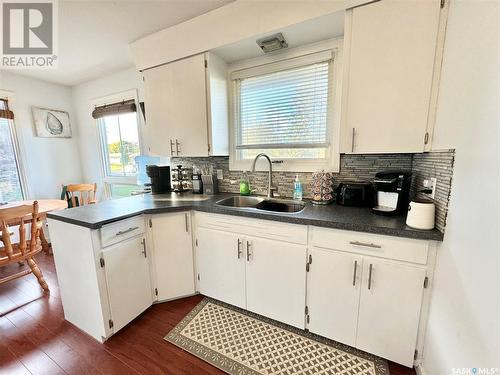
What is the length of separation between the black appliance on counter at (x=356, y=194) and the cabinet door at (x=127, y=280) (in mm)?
1697

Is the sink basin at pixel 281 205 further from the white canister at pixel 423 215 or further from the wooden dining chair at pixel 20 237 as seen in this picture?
the wooden dining chair at pixel 20 237

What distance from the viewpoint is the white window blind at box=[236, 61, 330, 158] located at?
6.01 ft

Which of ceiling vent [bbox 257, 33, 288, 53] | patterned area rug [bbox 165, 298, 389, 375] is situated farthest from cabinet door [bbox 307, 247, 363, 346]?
ceiling vent [bbox 257, 33, 288, 53]

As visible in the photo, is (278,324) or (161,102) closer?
(278,324)

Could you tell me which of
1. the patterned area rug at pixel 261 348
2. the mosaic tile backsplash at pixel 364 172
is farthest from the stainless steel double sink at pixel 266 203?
the patterned area rug at pixel 261 348

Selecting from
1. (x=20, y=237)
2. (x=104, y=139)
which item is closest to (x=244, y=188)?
(x=20, y=237)

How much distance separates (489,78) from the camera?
736 millimetres

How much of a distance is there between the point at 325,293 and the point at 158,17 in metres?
2.57

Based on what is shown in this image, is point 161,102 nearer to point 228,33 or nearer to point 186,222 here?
point 228,33

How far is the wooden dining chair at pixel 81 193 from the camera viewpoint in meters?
3.16

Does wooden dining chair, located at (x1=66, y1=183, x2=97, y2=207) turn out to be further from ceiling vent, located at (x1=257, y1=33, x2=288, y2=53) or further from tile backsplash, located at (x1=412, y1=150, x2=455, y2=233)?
tile backsplash, located at (x1=412, y1=150, x2=455, y2=233)

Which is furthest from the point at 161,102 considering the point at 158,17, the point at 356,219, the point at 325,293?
the point at 325,293

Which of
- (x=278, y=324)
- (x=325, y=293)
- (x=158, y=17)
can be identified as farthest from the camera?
(x=158, y=17)

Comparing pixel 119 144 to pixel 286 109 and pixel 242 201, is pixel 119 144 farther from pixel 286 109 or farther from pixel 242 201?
pixel 286 109
